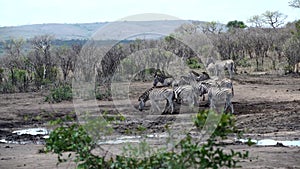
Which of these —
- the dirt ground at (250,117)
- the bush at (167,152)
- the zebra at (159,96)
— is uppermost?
the bush at (167,152)

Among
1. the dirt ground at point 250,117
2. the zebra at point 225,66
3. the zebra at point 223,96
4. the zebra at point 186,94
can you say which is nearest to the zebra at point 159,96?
the zebra at point 186,94

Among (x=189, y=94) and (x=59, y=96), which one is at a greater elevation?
(x=189, y=94)

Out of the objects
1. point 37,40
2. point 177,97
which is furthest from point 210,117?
point 37,40

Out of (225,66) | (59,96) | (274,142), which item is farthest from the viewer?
(225,66)

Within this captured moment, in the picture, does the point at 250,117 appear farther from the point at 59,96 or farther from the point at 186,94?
the point at 59,96

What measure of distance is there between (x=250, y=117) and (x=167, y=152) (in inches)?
357

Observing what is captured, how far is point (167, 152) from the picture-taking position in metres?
5.97

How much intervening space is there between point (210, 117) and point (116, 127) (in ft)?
27.1

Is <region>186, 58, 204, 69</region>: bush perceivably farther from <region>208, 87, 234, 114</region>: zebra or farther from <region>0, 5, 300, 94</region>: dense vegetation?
<region>208, 87, 234, 114</region>: zebra

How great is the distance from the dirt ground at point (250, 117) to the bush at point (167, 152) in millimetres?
1009

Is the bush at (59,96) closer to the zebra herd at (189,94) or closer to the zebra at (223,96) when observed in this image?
the zebra herd at (189,94)

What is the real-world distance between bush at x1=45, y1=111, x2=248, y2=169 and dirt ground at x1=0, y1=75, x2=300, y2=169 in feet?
3.31

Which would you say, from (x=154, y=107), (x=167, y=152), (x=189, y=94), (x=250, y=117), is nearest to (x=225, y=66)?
(x=189, y=94)

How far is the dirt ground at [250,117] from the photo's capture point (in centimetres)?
943
